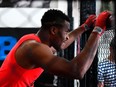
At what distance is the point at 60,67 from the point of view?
1.45m

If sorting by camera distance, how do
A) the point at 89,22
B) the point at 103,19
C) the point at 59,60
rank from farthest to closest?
the point at 89,22, the point at 103,19, the point at 59,60

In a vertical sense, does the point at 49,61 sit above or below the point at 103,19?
below

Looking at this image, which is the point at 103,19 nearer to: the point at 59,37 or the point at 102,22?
the point at 102,22

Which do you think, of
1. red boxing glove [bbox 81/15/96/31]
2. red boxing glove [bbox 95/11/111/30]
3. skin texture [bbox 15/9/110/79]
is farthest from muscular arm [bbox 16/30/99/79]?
red boxing glove [bbox 81/15/96/31]

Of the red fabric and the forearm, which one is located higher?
the forearm

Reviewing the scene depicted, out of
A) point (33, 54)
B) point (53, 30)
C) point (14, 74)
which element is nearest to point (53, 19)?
point (53, 30)

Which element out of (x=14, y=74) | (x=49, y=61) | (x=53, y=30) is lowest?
(x=14, y=74)

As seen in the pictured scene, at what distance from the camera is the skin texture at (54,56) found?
145 centimetres

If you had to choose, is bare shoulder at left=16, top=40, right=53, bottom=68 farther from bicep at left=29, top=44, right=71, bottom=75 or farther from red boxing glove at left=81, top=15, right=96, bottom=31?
red boxing glove at left=81, top=15, right=96, bottom=31

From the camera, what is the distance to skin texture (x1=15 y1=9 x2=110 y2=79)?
1452 millimetres

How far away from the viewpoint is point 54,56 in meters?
1.47

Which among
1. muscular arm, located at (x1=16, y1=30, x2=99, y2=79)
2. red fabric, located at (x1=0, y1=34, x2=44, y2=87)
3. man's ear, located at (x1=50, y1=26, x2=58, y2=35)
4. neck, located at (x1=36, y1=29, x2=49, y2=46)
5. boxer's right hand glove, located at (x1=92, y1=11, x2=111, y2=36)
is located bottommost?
red fabric, located at (x1=0, y1=34, x2=44, y2=87)

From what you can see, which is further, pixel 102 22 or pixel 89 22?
pixel 89 22

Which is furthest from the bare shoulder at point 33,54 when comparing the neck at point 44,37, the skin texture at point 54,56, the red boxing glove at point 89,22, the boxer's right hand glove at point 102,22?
the red boxing glove at point 89,22
